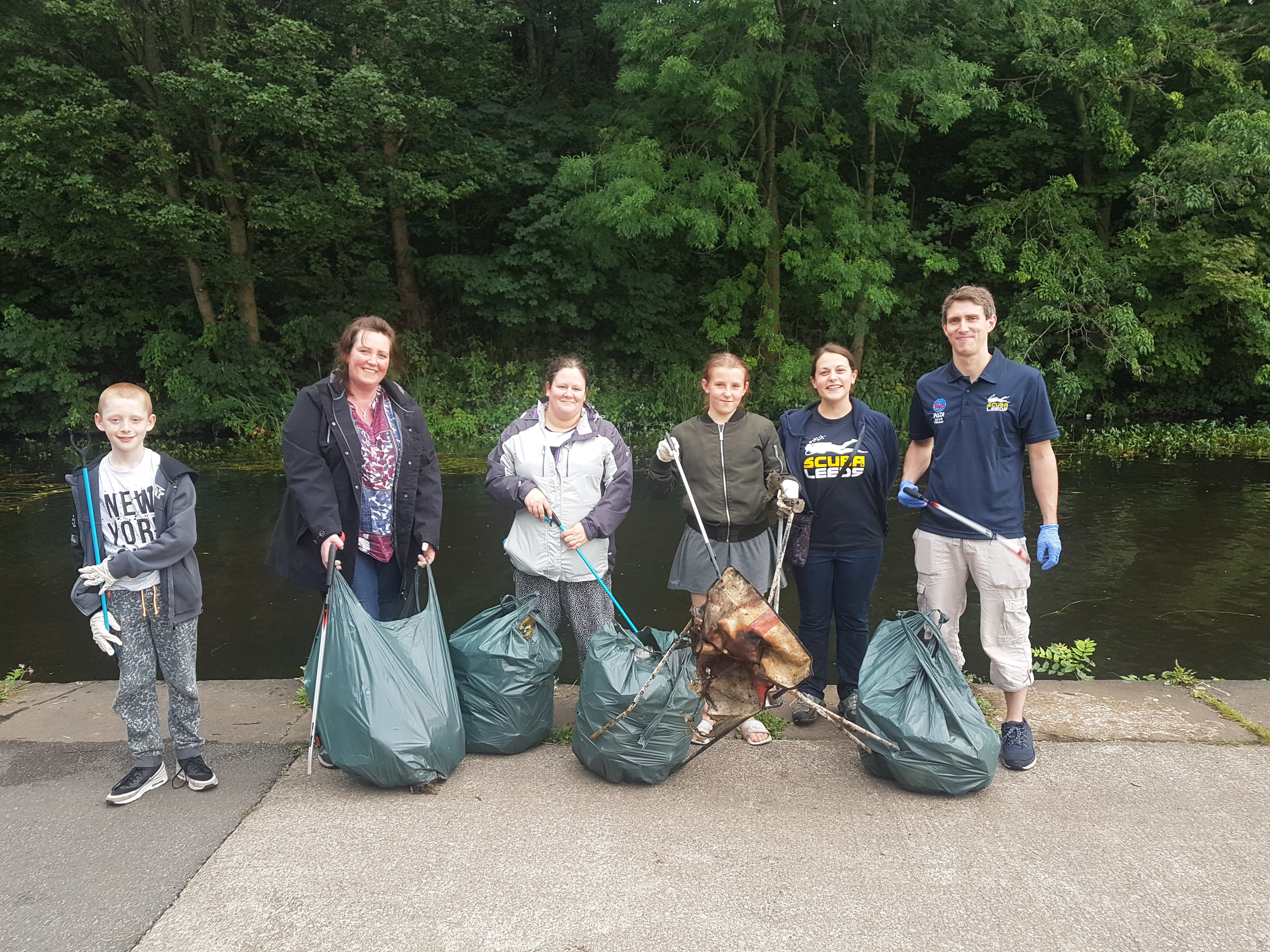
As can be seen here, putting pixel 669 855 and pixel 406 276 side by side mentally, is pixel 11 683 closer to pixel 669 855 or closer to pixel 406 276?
pixel 669 855

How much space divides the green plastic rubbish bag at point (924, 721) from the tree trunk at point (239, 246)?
508 inches

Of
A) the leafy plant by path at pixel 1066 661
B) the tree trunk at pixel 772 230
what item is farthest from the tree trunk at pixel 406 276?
the leafy plant by path at pixel 1066 661

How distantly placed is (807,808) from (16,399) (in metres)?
15.6

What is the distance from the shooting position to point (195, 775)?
301 cm

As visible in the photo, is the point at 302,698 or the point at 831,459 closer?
the point at 831,459

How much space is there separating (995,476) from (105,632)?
300 cm

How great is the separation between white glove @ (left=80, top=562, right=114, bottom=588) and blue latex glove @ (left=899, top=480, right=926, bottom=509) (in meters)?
2.68

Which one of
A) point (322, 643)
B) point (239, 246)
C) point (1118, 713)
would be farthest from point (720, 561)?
point (239, 246)

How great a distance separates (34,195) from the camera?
11.9 meters

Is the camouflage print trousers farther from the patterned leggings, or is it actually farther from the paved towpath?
the patterned leggings

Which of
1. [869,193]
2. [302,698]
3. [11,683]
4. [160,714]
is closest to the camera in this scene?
[160,714]

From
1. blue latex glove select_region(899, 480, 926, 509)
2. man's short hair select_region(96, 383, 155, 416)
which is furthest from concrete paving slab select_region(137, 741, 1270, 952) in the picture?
man's short hair select_region(96, 383, 155, 416)

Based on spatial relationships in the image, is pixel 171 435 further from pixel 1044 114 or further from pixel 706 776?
pixel 1044 114

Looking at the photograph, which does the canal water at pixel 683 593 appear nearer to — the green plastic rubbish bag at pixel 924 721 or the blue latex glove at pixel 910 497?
the blue latex glove at pixel 910 497
